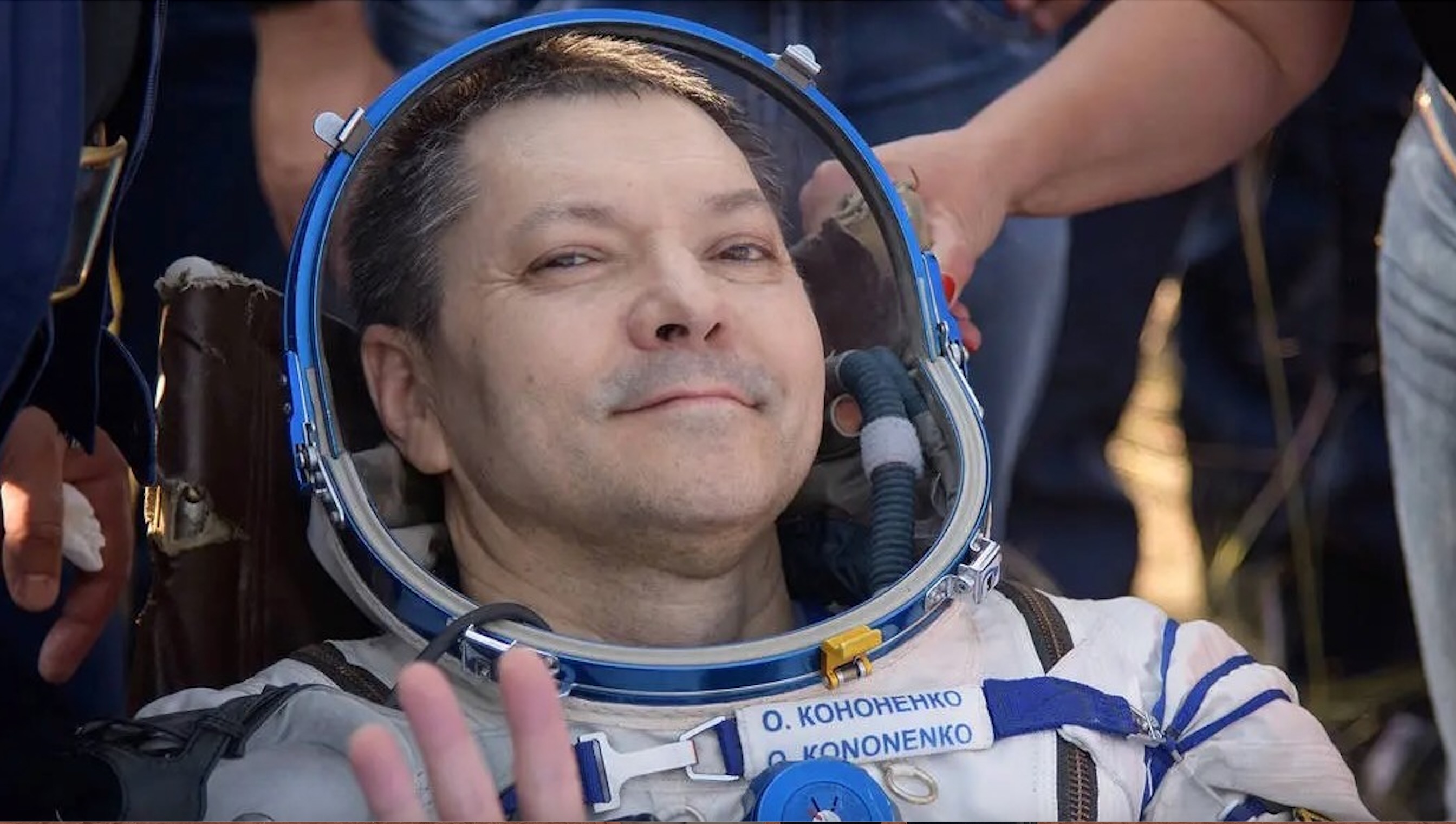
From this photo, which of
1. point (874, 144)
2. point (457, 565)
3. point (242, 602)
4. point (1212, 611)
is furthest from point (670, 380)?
point (1212, 611)

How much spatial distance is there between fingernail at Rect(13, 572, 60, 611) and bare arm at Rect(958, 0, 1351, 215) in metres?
1.13

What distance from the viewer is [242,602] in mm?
1942

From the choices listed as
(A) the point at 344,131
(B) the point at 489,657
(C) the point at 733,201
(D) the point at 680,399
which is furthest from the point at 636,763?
(A) the point at 344,131

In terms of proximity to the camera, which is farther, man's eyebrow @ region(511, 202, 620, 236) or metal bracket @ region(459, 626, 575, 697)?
man's eyebrow @ region(511, 202, 620, 236)

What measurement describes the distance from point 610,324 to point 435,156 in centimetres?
29

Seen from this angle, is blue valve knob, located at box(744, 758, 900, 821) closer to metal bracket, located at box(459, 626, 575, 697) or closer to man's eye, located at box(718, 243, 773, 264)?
metal bracket, located at box(459, 626, 575, 697)

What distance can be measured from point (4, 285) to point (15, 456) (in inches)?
21.0

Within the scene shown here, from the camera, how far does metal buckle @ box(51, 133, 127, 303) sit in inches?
56.3

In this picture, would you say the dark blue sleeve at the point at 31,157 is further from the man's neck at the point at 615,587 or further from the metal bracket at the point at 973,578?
the metal bracket at the point at 973,578

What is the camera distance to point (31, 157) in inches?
51.2

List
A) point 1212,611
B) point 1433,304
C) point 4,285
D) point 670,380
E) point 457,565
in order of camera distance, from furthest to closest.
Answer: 1. point 1212,611
2. point 1433,304
3. point 457,565
4. point 670,380
5. point 4,285

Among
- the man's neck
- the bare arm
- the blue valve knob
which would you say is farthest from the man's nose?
the bare arm

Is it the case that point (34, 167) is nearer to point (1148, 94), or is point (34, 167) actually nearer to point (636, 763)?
point (636, 763)

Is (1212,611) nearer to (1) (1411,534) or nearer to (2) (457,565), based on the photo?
(1) (1411,534)
